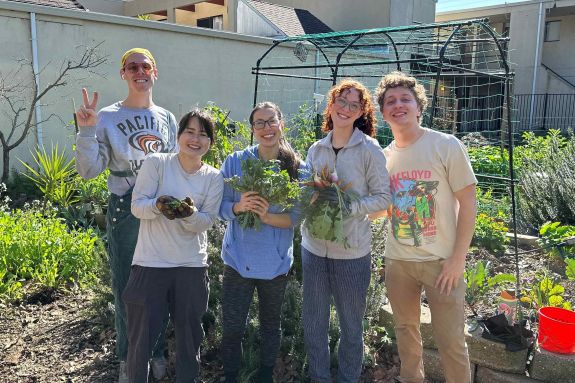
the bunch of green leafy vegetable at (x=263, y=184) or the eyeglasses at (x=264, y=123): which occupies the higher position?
the eyeglasses at (x=264, y=123)

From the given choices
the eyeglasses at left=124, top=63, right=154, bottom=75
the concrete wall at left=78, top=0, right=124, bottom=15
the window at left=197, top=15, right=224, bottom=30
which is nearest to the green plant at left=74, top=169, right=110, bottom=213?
the eyeglasses at left=124, top=63, right=154, bottom=75

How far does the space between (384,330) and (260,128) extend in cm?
179

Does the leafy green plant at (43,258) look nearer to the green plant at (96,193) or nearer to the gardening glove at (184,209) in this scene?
the green plant at (96,193)

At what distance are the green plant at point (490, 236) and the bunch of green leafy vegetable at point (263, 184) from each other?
3219mm

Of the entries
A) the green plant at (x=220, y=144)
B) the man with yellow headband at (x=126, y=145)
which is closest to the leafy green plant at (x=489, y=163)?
the green plant at (x=220, y=144)

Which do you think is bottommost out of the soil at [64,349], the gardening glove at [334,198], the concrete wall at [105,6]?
the soil at [64,349]

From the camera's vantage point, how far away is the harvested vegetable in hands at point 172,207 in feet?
7.68

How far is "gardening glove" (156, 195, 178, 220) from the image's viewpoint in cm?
234

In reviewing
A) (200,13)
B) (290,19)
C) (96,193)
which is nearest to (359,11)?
(290,19)

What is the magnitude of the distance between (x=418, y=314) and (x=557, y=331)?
87 cm

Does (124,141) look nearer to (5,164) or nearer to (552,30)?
(5,164)

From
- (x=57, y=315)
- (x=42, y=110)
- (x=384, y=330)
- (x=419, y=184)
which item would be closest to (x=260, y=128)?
(x=419, y=184)

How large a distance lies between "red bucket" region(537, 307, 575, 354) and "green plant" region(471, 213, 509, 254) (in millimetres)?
2178

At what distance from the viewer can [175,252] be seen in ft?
8.25
